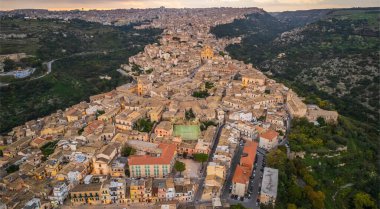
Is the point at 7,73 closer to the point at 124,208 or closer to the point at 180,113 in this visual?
→ the point at 180,113

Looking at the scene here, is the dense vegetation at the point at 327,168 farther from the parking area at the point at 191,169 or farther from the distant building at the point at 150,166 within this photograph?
the distant building at the point at 150,166

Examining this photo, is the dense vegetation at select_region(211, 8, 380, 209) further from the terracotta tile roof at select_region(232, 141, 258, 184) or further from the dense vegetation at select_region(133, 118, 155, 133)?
the dense vegetation at select_region(133, 118, 155, 133)

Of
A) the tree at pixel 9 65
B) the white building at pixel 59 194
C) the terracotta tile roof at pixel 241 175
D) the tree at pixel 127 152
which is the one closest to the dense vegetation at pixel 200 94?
the tree at pixel 127 152

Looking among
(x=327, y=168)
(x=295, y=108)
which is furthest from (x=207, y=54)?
(x=327, y=168)

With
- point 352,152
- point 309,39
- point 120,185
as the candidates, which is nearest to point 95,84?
point 120,185

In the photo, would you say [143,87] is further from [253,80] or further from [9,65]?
[9,65]

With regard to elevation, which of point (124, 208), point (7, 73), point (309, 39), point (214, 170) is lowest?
point (124, 208)

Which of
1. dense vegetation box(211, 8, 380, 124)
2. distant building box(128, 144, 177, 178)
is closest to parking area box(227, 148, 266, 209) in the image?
distant building box(128, 144, 177, 178)
